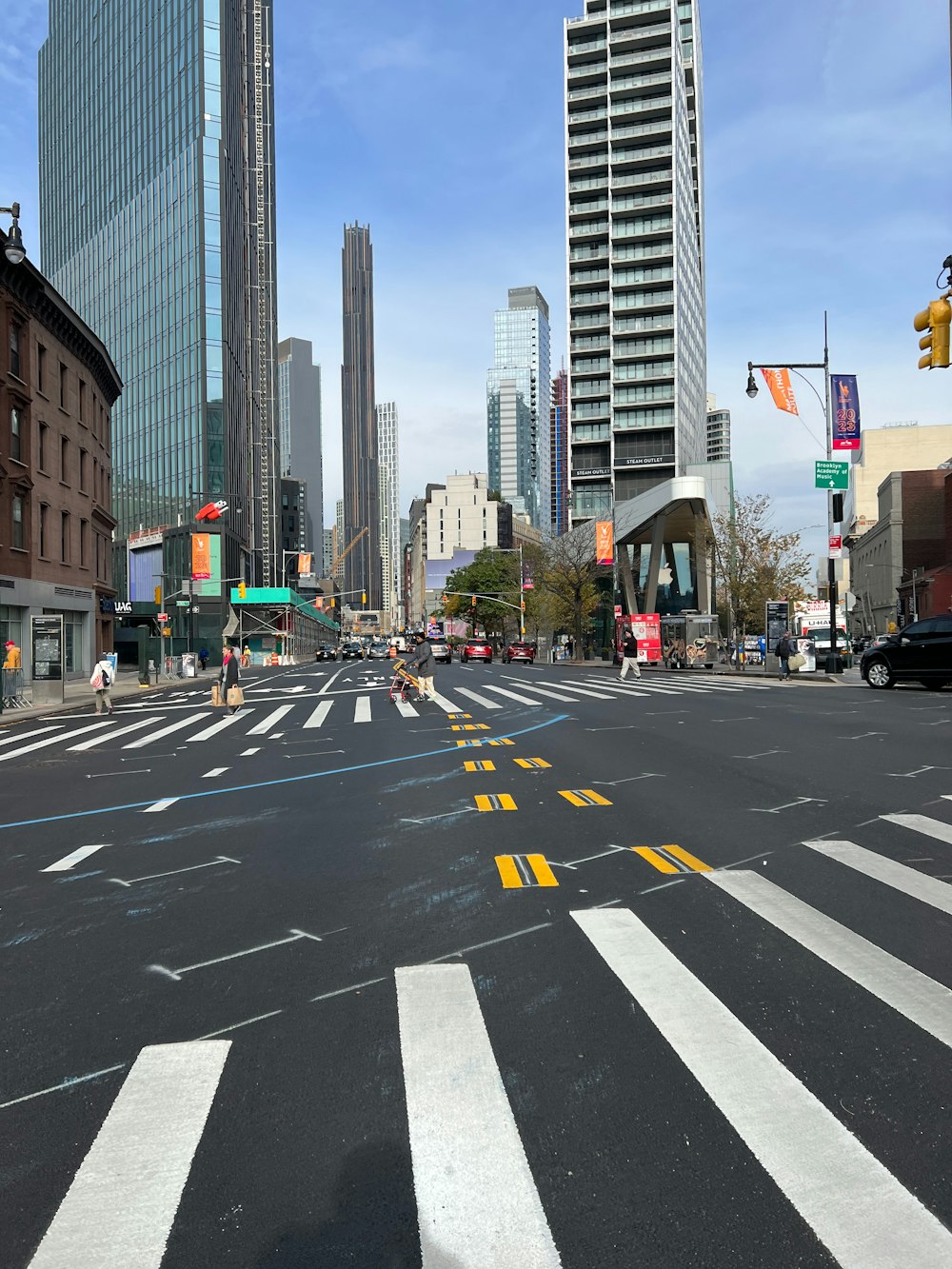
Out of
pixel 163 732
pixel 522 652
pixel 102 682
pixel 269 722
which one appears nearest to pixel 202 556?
pixel 522 652

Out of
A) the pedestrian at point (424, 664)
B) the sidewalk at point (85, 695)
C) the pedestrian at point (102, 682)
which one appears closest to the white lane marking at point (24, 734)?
the sidewalk at point (85, 695)

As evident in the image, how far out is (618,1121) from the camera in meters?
3.22

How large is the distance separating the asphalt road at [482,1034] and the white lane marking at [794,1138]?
0.03 feet

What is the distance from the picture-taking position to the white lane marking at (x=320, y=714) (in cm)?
1996

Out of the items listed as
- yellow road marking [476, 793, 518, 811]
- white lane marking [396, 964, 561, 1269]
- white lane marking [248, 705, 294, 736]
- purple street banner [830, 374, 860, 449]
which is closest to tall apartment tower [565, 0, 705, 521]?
purple street banner [830, 374, 860, 449]

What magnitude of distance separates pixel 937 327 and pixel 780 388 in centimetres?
1720

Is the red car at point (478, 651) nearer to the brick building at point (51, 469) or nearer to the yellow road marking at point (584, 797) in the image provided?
the brick building at point (51, 469)

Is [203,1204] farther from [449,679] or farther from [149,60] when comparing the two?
[149,60]

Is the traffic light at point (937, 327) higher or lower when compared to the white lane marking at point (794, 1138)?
higher

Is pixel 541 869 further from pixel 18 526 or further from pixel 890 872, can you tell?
pixel 18 526

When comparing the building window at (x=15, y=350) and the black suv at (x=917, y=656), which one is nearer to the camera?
the black suv at (x=917, y=656)

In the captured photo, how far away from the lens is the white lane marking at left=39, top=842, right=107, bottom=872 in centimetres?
722

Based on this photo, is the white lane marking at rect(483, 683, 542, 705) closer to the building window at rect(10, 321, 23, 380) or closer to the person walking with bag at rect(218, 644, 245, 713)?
the person walking with bag at rect(218, 644, 245, 713)

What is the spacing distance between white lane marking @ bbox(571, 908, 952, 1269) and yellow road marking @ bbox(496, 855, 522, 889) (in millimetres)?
1727
